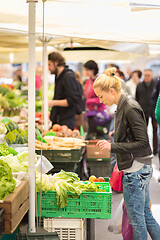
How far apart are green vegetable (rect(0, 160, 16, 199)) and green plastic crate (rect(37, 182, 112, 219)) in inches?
23.8

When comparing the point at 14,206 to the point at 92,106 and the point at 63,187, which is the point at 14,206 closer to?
the point at 63,187

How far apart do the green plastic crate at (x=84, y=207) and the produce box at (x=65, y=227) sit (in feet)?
0.17

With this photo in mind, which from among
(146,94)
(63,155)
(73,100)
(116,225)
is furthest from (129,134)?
(146,94)

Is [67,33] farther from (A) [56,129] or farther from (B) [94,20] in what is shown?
(A) [56,129]

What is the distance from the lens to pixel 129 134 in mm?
3639

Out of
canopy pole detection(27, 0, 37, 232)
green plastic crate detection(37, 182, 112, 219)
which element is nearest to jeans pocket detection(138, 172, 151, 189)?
green plastic crate detection(37, 182, 112, 219)

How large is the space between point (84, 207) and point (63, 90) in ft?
12.1

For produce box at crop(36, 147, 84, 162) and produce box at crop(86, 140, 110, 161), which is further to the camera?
produce box at crop(86, 140, 110, 161)

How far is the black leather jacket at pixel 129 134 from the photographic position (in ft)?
11.6

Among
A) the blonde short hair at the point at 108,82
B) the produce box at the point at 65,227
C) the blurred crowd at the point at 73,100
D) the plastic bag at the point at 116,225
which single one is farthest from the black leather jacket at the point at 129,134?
the blurred crowd at the point at 73,100

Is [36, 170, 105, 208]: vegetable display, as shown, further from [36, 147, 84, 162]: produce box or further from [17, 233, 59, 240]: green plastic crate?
[36, 147, 84, 162]: produce box

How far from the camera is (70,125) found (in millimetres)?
7227

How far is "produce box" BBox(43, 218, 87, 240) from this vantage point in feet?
11.9

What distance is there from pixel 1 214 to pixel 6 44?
521 cm
